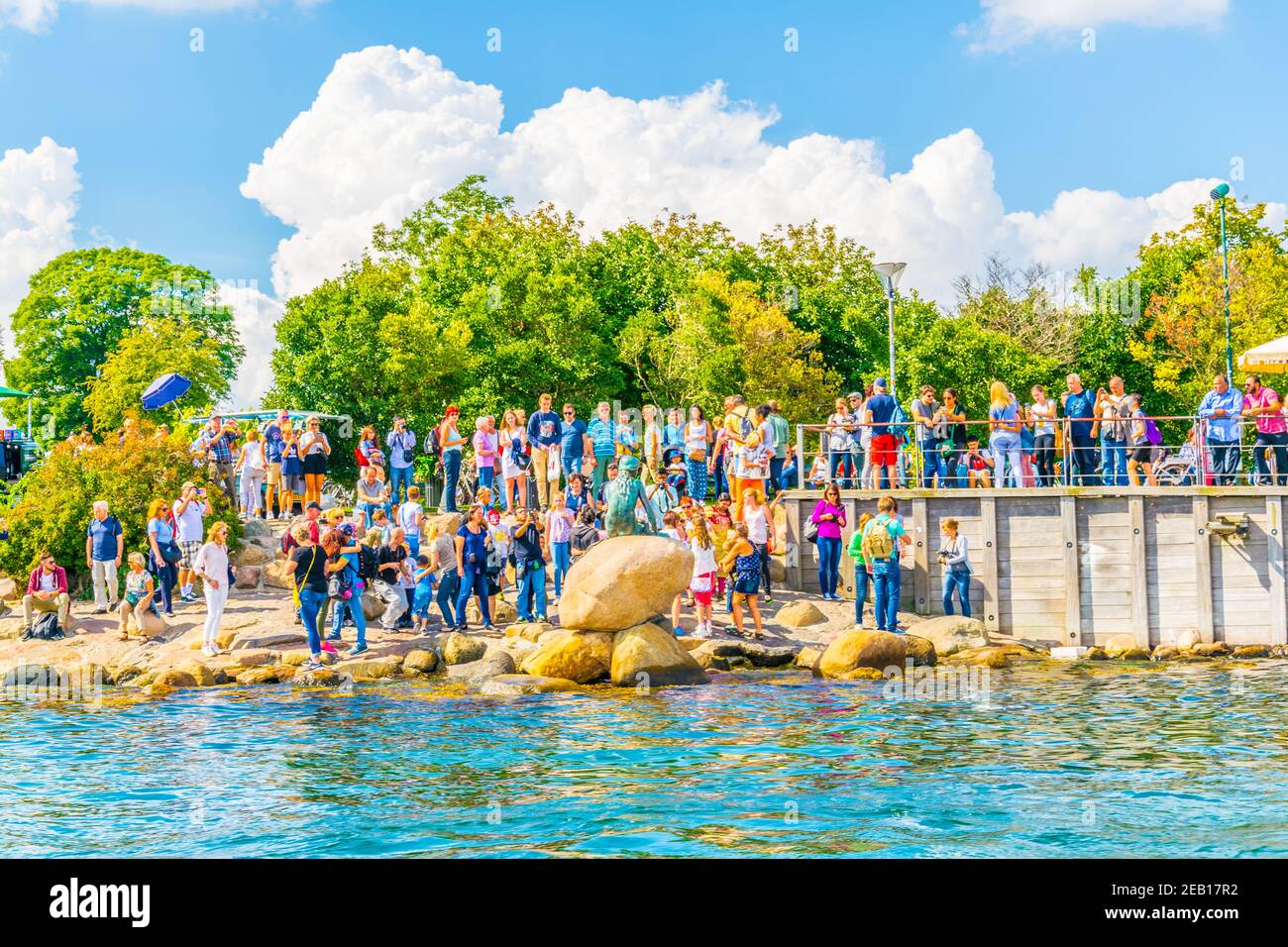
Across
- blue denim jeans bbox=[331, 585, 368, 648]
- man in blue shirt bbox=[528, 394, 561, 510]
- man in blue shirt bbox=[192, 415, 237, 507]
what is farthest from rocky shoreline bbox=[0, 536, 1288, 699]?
man in blue shirt bbox=[192, 415, 237, 507]

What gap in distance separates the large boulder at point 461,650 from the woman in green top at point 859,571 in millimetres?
6224

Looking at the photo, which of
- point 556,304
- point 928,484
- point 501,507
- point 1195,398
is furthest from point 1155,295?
point 501,507

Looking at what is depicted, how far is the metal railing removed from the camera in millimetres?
22672

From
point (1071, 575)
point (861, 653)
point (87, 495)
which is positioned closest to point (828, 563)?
point (861, 653)

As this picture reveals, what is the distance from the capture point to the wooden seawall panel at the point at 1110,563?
73.6 feet

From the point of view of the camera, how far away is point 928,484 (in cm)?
2489

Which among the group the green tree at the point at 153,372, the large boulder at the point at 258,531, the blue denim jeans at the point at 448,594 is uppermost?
the green tree at the point at 153,372

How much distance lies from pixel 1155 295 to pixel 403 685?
38033mm

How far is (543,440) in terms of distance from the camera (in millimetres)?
24734

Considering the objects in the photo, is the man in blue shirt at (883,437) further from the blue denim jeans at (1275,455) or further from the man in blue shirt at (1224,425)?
the blue denim jeans at (1275,455)

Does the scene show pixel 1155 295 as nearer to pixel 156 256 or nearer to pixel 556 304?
pixel 556 304

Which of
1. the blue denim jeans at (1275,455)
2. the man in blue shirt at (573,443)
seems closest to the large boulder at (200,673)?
the man in blue shirt at (573,443)
